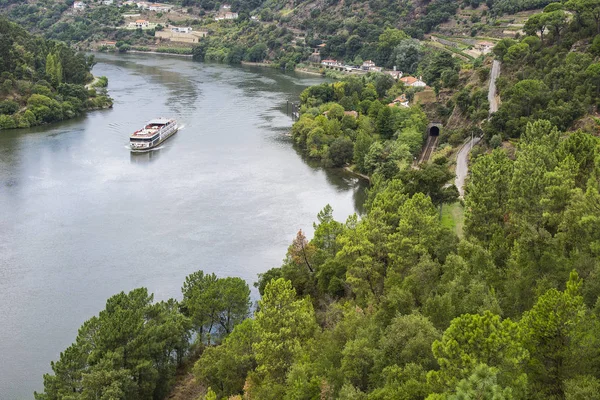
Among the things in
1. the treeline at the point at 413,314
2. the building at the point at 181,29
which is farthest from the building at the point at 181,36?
the treeline at the point at 413,314

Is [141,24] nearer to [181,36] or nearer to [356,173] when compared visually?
[181,36]

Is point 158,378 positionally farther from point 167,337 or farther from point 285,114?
point 285,114

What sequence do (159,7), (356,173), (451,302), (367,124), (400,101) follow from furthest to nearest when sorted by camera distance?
(159,7), (400,101), (367,124), (356,173), (451,302)

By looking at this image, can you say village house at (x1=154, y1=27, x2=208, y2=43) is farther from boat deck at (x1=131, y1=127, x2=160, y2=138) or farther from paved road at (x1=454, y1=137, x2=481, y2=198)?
paved road at (x1=454, y1=137, x2=481, y2=198)

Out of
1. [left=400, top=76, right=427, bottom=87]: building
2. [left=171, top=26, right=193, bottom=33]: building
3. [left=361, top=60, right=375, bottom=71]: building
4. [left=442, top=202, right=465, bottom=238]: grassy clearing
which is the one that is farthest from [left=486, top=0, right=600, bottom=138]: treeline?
[left=171, top=26, right=193, bottom=33]: building

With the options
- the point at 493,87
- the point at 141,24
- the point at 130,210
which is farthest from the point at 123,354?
the point at 141,24

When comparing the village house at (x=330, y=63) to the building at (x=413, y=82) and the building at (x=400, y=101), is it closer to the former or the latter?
the building at (x=413, y=82)
